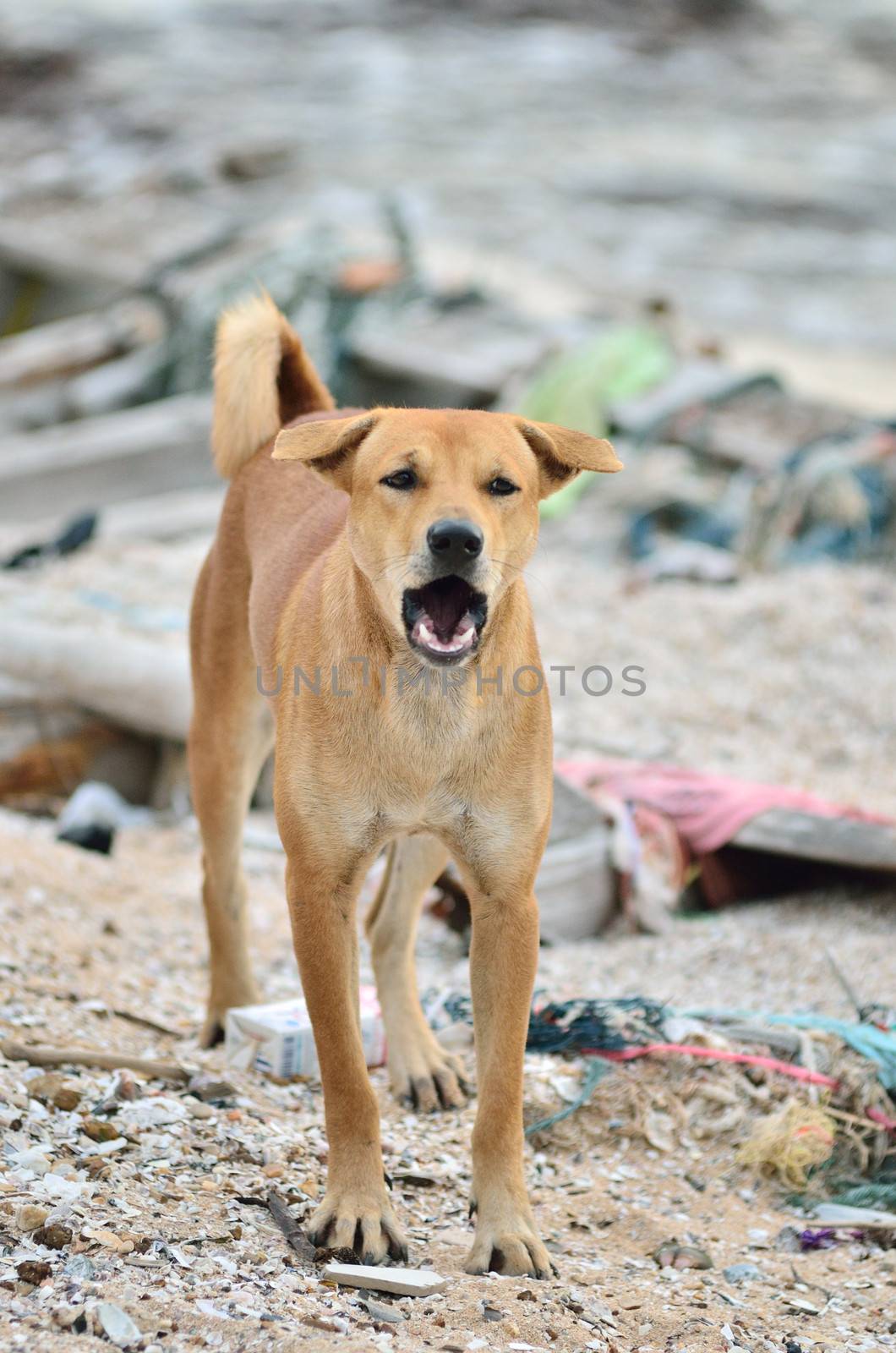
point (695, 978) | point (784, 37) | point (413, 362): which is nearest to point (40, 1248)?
point (695, 978)

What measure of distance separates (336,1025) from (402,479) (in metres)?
1.18

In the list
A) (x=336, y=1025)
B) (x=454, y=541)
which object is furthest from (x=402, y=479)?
(x=336, y=1025)

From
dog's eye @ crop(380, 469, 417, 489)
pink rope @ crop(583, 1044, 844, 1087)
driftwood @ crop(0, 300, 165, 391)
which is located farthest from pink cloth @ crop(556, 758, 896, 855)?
driftwood @ crop(0, 300, 165, 391)

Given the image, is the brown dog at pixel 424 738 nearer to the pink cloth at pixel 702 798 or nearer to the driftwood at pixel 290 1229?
the driftwood at pixel 290 1229

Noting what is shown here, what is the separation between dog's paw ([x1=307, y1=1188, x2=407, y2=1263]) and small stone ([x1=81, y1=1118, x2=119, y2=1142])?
1.73 ft

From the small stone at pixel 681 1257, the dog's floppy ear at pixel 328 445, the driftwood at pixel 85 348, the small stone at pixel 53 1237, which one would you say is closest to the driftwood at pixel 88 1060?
the small stone at pixel 53 1237

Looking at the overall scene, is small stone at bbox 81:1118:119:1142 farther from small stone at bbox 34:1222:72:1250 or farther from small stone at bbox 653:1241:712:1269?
small stone at bbox 653:1241:712:1269

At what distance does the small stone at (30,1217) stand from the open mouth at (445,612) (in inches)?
51.9

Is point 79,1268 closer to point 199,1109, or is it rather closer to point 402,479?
point 199,1109

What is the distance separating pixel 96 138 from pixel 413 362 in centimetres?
1456

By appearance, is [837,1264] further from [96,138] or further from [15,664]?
[96,138]

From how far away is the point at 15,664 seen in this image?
6.42m

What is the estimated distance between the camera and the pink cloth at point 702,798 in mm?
5469

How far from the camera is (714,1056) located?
4172 mm
